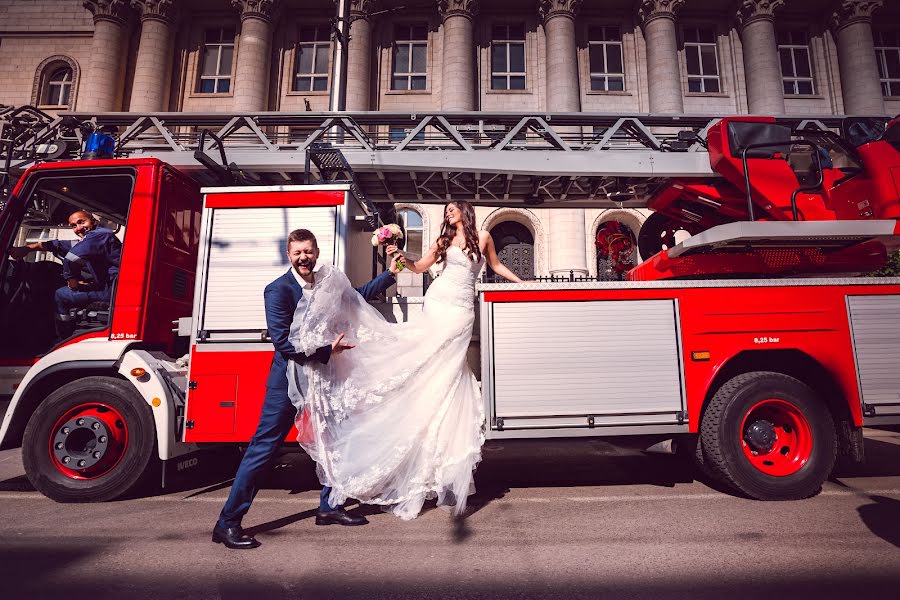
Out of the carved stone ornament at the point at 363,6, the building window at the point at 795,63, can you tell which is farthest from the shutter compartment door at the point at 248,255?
the building window at the point at 795,63

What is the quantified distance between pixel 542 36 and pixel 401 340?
2080 cm

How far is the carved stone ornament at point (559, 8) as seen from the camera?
19.6m

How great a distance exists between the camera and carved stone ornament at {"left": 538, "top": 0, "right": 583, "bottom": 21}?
19578 mm

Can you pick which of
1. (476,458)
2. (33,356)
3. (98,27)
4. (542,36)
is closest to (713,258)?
(476,458)

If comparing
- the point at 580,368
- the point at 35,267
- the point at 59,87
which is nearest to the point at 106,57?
the point at 59,87

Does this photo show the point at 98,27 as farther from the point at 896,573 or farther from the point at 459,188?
the point at 896,573

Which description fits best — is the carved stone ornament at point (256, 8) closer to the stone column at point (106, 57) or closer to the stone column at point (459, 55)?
the stone column at point (106, 57)

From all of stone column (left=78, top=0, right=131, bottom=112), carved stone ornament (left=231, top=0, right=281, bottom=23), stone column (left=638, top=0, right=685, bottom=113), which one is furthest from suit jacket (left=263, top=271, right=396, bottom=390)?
stone column (left=78, top=0, right=131, bottom=112)

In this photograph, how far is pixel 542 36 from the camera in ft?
67.1

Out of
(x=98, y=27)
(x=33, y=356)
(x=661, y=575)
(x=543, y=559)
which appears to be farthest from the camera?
(x=98, y=27)

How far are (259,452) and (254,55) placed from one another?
70.0 ft

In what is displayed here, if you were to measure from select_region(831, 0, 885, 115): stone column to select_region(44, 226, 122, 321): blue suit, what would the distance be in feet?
84.3

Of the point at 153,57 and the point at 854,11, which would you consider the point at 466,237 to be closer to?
the point at 153,57

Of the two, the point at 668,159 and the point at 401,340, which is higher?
the point at 668,159
